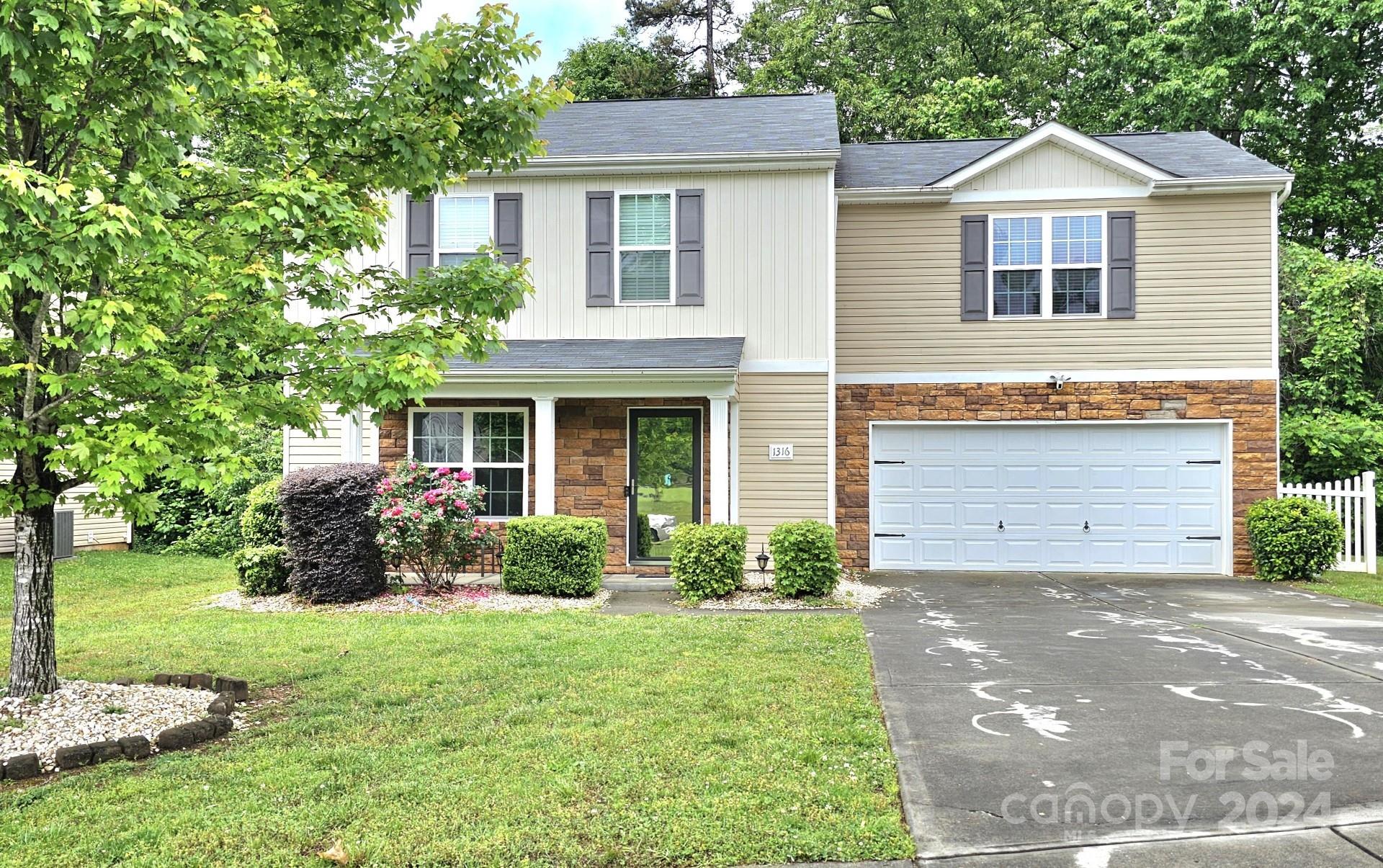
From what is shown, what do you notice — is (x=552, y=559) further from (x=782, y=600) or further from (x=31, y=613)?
(x=31, y=613)

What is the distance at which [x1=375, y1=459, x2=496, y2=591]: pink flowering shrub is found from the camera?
29.8 feet

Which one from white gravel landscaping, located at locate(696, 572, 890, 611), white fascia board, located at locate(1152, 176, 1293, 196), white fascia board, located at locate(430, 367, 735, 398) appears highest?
white fascia board, located at locate(1152, 176, 1293, 196)

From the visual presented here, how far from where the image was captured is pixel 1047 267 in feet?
38.0

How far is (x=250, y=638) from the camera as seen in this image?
704 cm

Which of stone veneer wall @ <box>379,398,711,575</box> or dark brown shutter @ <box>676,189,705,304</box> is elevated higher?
dark brown shutter @ <box>676,189,705,304</box>

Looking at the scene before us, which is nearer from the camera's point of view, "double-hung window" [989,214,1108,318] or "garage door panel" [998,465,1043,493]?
"double-hung window" [989,214,1108,318]

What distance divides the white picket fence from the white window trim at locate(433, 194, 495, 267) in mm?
10925

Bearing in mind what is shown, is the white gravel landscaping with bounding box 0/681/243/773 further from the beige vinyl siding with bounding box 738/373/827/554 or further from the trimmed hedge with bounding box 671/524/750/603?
the beige vinyl siding with bounding box 738/373/827/554

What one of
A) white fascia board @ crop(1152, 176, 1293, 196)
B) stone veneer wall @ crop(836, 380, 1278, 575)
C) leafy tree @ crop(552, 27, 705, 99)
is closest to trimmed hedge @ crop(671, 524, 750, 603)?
stone veneer wall @ crop(836, 380, 1278, 575)

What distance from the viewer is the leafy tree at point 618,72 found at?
83.4 feet

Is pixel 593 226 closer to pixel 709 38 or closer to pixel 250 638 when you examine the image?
pixel 250 638

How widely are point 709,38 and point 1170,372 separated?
2040 centimetres

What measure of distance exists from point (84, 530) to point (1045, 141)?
1557cm

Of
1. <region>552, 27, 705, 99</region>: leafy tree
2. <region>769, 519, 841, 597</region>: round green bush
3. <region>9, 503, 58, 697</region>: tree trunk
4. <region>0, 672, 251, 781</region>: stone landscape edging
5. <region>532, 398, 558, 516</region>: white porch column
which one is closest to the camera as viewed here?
<region>0, 672, 251, 781</region>: stone landscape edging
